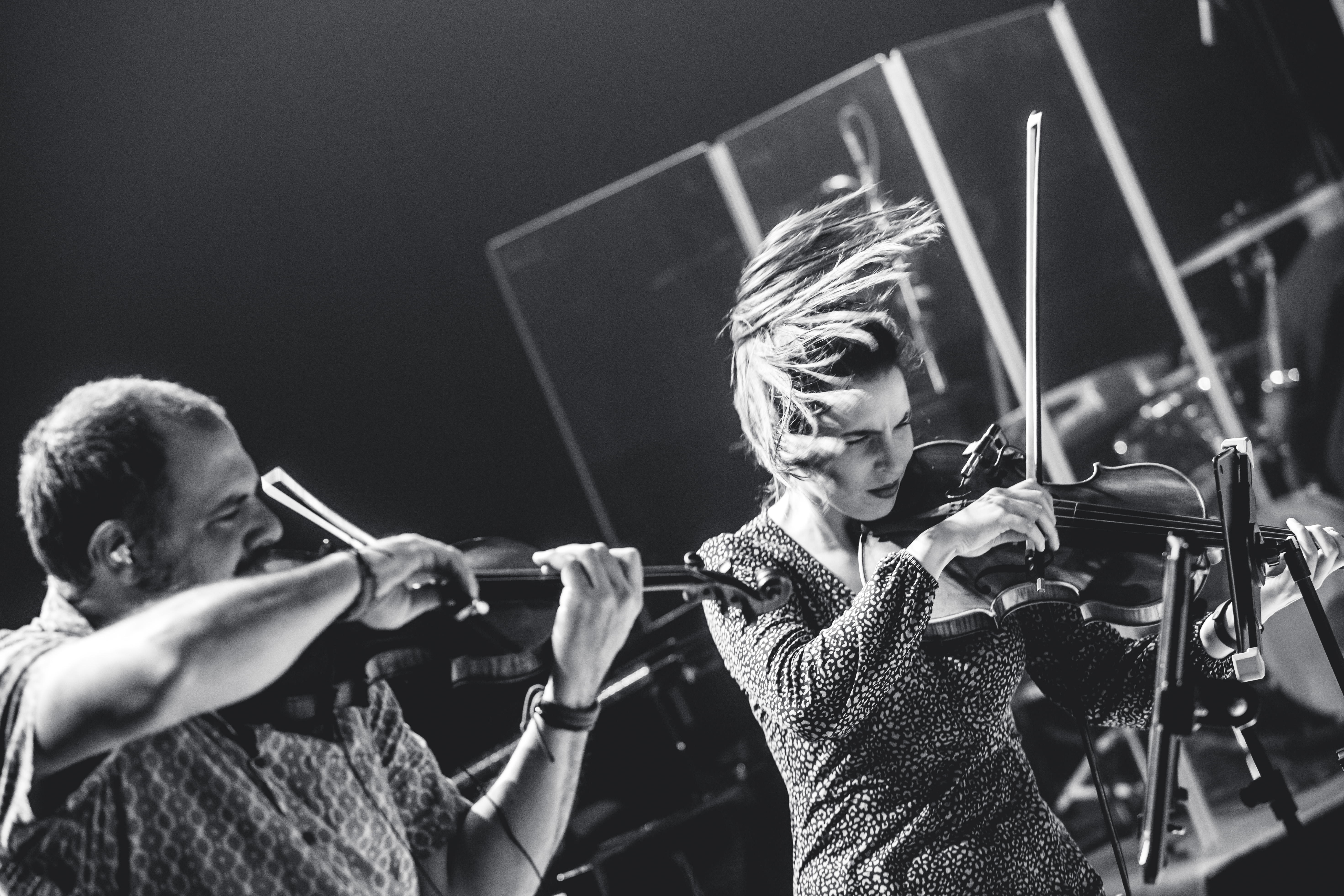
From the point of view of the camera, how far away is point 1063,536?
77.3 inches

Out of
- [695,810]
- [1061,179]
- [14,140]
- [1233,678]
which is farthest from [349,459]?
[1233,678]

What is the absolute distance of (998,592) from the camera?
1845 mm

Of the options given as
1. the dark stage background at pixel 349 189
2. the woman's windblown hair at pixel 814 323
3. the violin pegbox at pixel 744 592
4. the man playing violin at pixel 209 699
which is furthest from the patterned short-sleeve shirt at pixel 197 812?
the dark stage background at pixel 349 189

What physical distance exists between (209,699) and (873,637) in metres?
0.84

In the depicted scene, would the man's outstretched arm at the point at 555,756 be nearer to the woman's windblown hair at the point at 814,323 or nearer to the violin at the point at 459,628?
the violin at the point at 459,628

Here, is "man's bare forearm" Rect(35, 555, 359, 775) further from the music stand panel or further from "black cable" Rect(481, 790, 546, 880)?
the music stand panel

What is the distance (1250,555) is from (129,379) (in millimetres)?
1448

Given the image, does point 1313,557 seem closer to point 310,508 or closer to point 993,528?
point 993,528

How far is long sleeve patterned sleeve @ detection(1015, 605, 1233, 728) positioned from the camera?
1.84 meters

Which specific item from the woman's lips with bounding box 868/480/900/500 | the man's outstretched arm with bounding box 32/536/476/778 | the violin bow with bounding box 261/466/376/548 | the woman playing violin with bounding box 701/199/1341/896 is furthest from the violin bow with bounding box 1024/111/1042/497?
the man's outstretched arm with bounding box 32/536/476/778

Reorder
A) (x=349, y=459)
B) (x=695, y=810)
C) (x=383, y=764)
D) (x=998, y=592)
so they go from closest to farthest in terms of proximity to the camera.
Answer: (x=383, y=764) → (x=998, y=592) → (x=695, y=810) → (x=349, y=459)

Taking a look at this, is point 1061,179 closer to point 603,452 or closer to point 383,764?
point 603,452

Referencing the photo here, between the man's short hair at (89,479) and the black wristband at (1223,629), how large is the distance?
149 cm

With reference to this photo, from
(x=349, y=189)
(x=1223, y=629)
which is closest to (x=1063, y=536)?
(x=1223, y=629)
